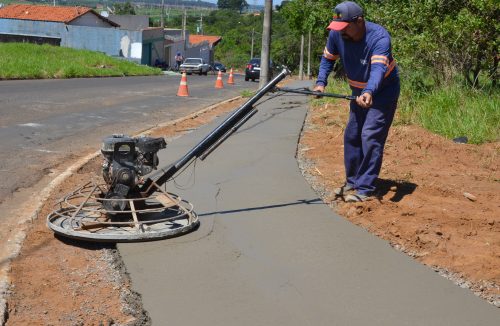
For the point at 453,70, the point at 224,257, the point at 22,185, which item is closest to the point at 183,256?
the point at 224,257

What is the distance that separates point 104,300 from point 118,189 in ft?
4.19

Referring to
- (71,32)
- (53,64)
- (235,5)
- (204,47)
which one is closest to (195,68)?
(71,32)

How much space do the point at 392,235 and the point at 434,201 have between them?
124 cm

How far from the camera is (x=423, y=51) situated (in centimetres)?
1333

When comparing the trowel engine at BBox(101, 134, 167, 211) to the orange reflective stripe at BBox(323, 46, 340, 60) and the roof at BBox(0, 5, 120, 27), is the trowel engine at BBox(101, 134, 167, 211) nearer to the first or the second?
the orange reflective stripe at BBox(323, 46, 340, 60)

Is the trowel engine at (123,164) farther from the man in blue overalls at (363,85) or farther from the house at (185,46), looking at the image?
the house at (185,46)

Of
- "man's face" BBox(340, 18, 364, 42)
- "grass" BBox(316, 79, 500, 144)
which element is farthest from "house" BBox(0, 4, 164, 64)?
"man's face" BBox(340, 18, 364, 42)

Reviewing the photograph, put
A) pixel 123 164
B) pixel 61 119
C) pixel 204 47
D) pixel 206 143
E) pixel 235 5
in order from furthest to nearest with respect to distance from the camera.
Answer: pixel 235 5 < pixel 204 47 < pixel 61 119 < pixel 206 143 < pixel 123 164

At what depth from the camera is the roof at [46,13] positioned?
A: 6028 centimetres

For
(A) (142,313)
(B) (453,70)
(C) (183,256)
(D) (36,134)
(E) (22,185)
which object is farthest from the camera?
(B) (453,70)

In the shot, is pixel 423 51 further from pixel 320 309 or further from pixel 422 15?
pixel 320 309

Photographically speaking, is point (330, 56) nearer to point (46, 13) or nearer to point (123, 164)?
point (123, 164)

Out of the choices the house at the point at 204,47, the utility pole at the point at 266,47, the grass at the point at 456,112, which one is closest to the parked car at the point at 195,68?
the utility pole at the point at 266,47

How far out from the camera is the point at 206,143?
17.5ft
